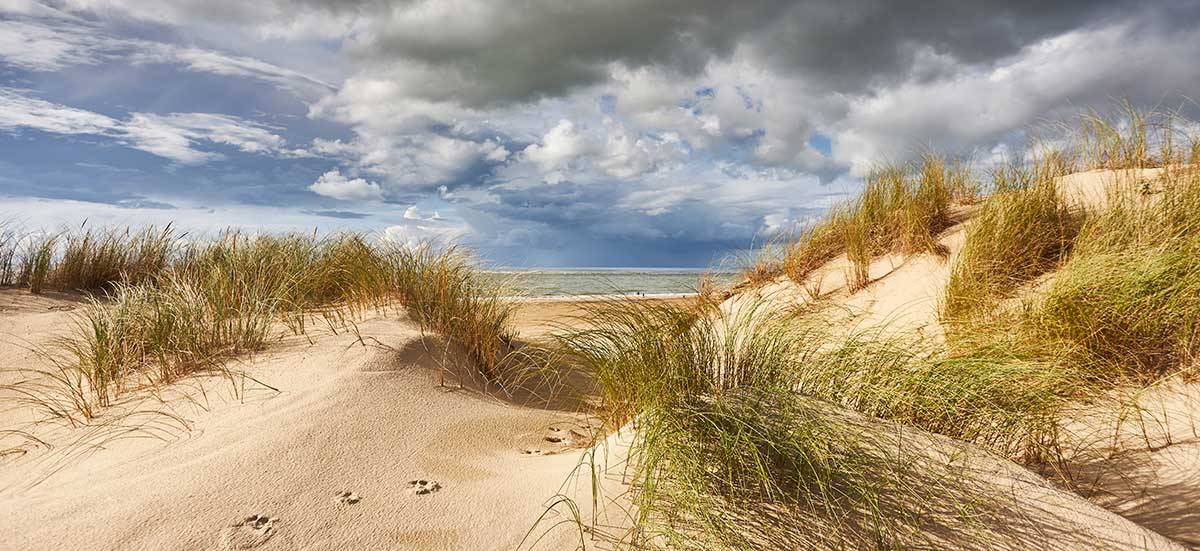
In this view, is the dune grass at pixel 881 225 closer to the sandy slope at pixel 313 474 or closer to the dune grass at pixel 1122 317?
the dune grass at pixel 1122 317

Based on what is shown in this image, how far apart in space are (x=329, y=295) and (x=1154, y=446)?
6.40 meters

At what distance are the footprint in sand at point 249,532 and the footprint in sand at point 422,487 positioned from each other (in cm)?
47

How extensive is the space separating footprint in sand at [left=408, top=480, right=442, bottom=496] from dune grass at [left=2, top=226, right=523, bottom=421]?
1007 mm

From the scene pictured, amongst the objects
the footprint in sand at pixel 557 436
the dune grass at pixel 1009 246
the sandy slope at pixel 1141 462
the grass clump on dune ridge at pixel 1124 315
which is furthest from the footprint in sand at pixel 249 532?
the dune grass at pixel 1009 246

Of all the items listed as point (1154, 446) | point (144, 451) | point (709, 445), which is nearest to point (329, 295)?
point (144, 451)

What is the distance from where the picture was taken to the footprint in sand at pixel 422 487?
237cm

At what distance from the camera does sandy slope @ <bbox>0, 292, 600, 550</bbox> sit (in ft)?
6.93

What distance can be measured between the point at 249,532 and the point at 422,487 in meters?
0.58

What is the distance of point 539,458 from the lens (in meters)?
2.85

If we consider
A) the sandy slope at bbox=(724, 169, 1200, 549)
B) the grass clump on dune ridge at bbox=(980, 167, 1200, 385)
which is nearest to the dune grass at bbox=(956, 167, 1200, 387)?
the grass clump on dune ridge at bbox=(980, 167, 1200, 385)

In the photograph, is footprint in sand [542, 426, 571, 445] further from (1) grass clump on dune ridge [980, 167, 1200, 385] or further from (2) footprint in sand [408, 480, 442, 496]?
(1) grass clump on dune ridge [980, 167, 1200, 385]

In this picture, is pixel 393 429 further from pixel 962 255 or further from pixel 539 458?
pixel 962 255

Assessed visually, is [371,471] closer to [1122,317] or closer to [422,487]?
[422,487]

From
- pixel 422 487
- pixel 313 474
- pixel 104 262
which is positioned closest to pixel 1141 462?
pixel 422 487
